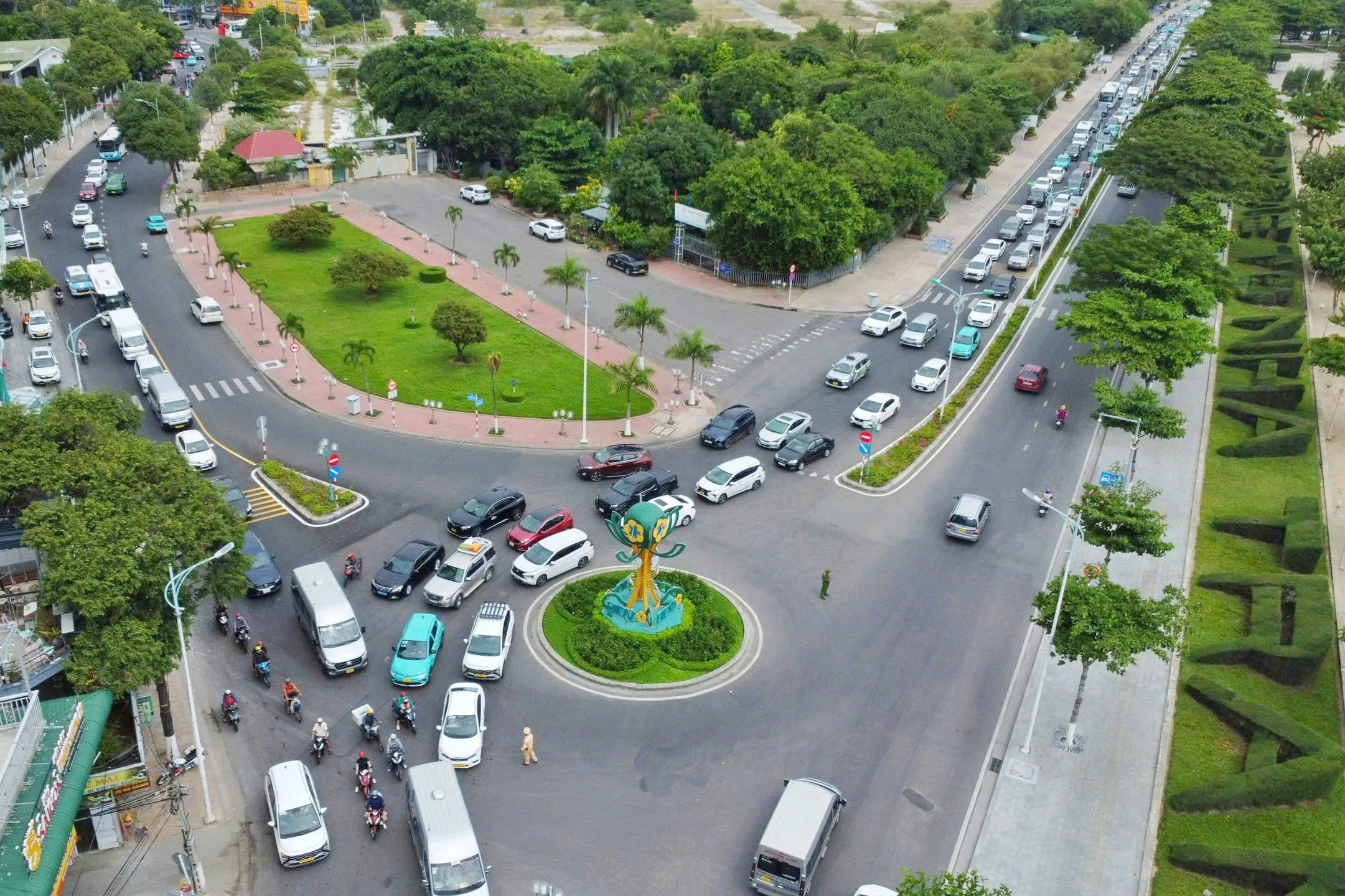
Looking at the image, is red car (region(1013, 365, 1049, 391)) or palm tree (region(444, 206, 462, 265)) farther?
palm tree (region(444, 206, 462, 265))

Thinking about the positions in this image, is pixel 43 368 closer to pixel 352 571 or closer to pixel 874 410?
pixel 352 571

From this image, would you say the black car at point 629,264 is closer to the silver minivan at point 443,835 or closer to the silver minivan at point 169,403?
the silver minivan at point 169,403

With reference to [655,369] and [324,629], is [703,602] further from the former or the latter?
[655,369]

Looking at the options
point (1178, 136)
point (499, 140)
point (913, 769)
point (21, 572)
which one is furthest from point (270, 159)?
point (913, 769)

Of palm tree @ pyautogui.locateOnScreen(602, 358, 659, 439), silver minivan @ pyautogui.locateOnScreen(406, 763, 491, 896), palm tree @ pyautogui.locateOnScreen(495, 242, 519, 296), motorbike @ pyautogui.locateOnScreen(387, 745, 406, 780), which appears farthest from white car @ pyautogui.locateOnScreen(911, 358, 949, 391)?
silver minivan @ pyautogui.locateOnScreen(406, 763, 491, 896)

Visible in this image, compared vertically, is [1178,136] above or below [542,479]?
above

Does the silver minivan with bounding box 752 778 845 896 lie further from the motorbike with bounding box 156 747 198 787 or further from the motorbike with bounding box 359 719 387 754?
the motorbike with bounding box 156 747 198 787
